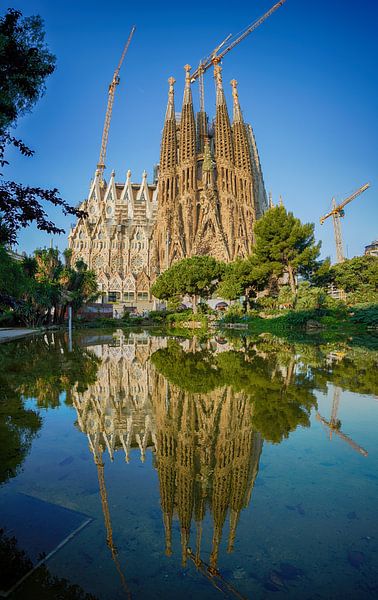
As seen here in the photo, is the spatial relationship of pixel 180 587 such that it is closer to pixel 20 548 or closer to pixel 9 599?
pixel 9 599

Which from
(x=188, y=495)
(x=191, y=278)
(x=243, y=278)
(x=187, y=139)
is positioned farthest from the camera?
(x=187, y=139)

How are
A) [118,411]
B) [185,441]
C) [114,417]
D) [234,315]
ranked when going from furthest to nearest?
[234,315], [118,411], [114,417], [185,441]

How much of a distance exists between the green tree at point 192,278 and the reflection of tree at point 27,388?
27277mm

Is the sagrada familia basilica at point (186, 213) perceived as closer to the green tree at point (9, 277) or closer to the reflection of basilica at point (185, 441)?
the green tree at point (9, 277)

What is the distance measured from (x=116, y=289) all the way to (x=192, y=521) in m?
67.5

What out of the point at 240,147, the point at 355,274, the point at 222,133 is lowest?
the point at 355,274

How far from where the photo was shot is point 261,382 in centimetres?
692

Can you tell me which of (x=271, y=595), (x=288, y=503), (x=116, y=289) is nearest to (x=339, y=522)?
(x=288, y=503)

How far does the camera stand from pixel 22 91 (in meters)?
6.61

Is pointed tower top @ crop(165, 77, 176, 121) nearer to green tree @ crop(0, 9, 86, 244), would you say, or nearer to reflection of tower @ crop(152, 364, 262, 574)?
green tree @ crop(0, 9, 86, 244)

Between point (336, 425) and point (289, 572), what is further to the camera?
point (336, 425)

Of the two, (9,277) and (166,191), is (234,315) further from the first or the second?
(166,191)

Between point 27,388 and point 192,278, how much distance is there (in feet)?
105

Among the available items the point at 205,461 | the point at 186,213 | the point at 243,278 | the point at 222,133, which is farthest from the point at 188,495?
the point at 222,133
